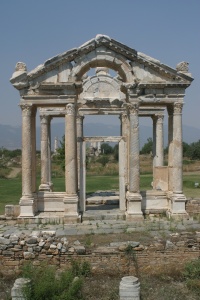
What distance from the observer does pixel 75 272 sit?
11.0 meters

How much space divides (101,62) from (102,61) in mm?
81

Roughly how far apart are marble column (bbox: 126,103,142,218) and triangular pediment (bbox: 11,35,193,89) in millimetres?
1563

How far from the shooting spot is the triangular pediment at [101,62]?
655 inches

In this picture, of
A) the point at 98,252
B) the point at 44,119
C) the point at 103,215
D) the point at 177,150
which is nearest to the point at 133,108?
the point at 177,150

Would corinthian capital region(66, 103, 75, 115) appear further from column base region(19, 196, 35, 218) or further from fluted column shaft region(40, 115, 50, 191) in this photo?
fluted column shaft region(40, 115, 50, 191)

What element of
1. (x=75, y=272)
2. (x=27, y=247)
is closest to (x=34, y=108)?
(x=27, y=247)

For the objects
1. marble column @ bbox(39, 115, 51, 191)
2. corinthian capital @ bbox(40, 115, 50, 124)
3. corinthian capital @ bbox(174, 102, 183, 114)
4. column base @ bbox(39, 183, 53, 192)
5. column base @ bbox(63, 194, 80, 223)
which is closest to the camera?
column base @ bbox(63, 194, 80, 223)

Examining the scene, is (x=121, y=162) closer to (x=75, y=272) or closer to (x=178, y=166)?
(x=178, y=166)

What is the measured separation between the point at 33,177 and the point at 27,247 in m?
6.22

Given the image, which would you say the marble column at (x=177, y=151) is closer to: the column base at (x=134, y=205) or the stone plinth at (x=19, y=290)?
the column base at (x=134, y=205)

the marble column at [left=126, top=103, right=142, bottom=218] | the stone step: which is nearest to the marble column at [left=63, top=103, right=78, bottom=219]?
the stone step

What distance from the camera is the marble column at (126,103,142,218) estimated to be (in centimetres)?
1673

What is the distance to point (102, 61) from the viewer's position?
17.0 m

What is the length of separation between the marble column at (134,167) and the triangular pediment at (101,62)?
5.13 feet
